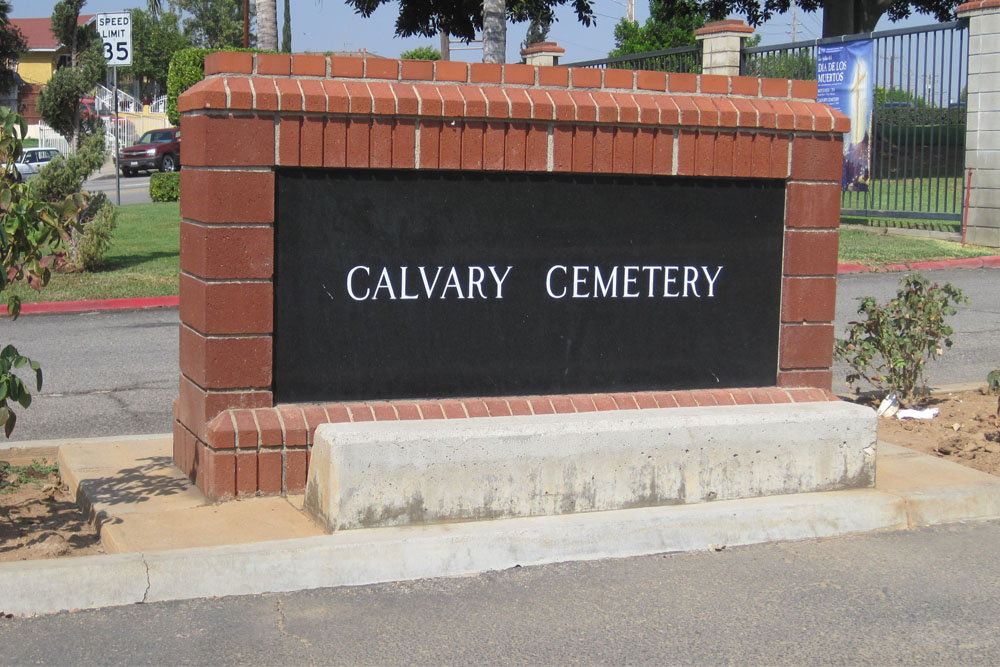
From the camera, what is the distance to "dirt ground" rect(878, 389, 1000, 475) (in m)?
6.38

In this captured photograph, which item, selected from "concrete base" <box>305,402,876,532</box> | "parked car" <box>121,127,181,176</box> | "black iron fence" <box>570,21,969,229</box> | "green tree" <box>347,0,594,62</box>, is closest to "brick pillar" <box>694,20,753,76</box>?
"black iron fence" <box>570,21,969,229</box>

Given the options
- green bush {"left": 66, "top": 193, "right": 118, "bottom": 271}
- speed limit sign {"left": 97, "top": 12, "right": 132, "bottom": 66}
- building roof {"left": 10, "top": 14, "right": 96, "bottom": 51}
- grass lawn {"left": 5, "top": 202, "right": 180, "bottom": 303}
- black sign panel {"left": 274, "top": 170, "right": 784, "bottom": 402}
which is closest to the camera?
black sign panel {"left": 274, "top": 170, "right": 784, "bottom": 402}

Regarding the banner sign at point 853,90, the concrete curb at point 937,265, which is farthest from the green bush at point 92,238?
the banner sign at point 853,90

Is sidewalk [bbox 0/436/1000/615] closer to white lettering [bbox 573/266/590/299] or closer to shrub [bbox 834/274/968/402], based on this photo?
white lettering [bbox 573/266/590/299]

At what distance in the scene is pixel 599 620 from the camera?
4.18m

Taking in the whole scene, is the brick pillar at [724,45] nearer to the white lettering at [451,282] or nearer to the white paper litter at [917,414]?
the white paper litter at [917,414]

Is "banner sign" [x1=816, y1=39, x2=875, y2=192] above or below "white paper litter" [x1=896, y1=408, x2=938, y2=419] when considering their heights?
above

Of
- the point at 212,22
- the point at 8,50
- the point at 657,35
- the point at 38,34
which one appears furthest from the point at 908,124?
the point at 212,22

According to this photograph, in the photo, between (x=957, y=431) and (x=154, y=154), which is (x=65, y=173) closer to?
(x=957, y=431)

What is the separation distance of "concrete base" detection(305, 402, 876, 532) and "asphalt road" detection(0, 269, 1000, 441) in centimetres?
302

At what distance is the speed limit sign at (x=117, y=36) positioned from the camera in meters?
20.2

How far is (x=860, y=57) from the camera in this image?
19.0 meters

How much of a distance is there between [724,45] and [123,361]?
14.4 meters

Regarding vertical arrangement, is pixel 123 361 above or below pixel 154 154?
below
